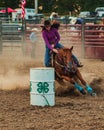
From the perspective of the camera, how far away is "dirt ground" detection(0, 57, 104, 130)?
7496 mm

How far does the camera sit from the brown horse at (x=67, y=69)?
35.9 feet

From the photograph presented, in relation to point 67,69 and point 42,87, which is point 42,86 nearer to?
point 42,87

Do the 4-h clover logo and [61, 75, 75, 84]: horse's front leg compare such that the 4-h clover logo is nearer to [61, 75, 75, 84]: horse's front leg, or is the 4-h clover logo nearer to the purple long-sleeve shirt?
[61, 75, 75, 84]: horse's front leg

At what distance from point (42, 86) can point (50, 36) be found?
2570 mm

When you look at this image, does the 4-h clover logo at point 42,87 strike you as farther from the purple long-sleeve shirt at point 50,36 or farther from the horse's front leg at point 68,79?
the purple long-sleeve shirt at point 50,36

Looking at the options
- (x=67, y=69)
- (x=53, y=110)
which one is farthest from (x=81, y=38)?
(x=53, y=110)

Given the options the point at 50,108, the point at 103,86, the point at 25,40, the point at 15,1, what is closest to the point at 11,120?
the point at 50,108

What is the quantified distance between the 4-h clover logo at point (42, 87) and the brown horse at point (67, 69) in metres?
1.75

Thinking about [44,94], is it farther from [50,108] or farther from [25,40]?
[25,40]

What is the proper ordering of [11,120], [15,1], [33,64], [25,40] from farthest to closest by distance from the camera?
1. [15,1]
2. [25,40]
3. [33,64]
4. [11,120]

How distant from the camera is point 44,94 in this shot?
9312 mm

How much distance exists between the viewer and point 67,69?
36.5 ft

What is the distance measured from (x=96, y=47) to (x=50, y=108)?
43.3 feet

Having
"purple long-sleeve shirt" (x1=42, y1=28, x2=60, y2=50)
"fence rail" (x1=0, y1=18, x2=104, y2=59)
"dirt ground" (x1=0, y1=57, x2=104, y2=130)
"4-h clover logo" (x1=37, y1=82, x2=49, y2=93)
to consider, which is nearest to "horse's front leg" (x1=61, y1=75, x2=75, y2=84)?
"dirt ground" (x1=0, y1=57, x2=104, y2=130)
